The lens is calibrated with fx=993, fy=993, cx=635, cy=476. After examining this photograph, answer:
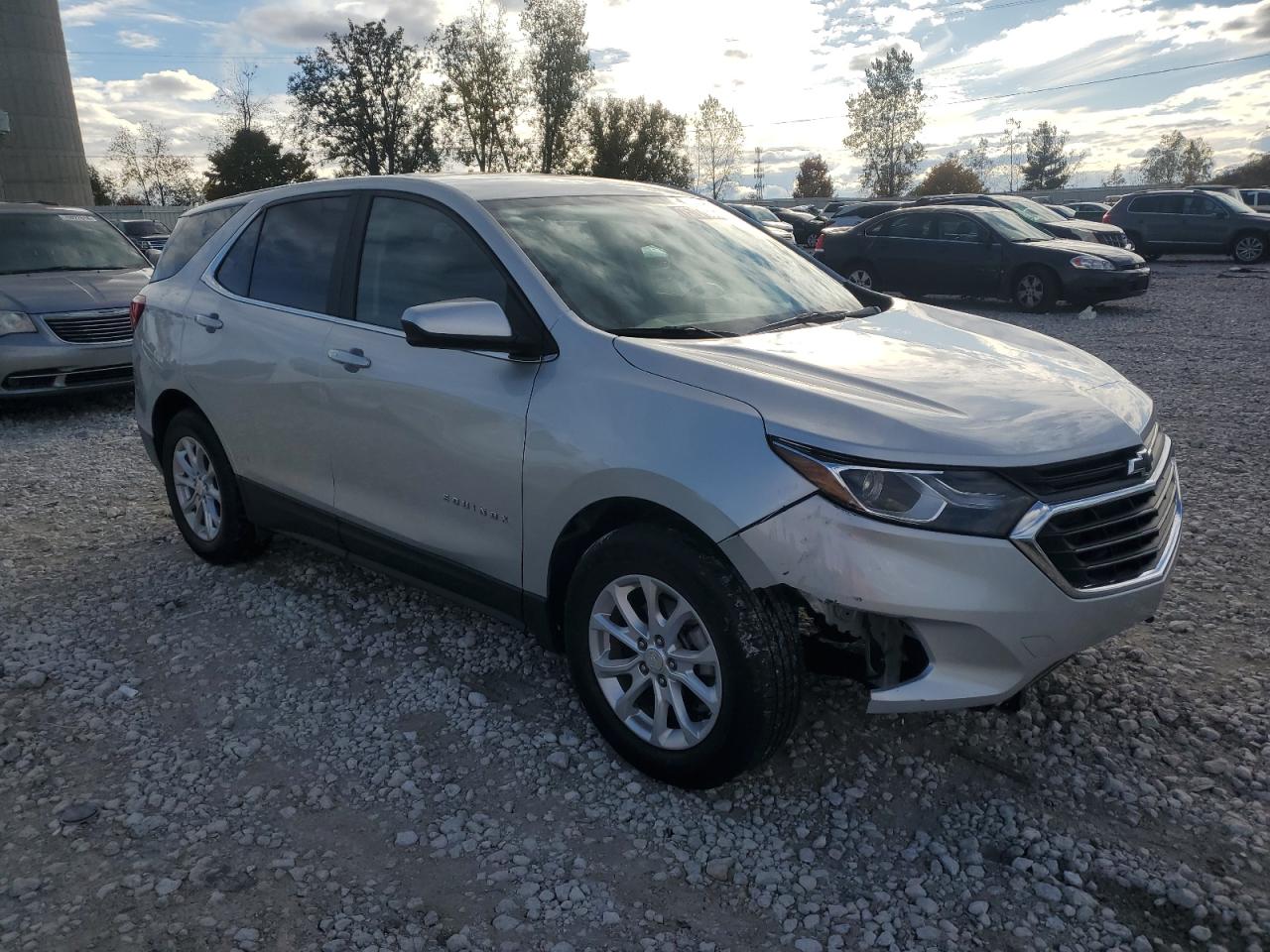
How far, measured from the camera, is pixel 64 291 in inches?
337

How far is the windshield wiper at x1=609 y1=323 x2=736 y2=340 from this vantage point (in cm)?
316

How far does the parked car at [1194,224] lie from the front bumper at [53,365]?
2230 cm

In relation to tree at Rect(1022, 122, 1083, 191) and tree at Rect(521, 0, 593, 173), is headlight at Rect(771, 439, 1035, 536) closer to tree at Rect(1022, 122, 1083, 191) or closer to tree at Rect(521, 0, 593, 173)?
tree at Rect(521, 0, 593, 173)

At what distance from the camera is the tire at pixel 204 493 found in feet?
15.3

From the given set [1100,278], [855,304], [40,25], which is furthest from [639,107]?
[855,304]

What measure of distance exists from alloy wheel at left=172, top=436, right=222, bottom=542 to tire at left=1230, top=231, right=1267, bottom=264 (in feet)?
78.0

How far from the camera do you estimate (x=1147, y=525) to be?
2.80 metres

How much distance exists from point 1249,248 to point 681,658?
2415cm

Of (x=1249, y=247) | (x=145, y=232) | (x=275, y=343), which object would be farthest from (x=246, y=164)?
(x=275, y=343)

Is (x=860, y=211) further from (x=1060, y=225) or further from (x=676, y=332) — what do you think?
(x=676, y=332)

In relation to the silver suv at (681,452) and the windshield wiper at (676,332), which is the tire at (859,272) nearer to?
the silver suv at (681,452)

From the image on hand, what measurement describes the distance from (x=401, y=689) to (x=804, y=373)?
76.3 inches

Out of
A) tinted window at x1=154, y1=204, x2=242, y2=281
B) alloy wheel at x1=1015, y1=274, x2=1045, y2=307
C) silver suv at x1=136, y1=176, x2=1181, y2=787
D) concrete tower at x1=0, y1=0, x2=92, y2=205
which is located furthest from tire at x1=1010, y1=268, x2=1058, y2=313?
concrete tower at x1=0, y1=0, x2=92, y2=205

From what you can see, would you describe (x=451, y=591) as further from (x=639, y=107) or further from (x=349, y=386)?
(x=639, y=107)
